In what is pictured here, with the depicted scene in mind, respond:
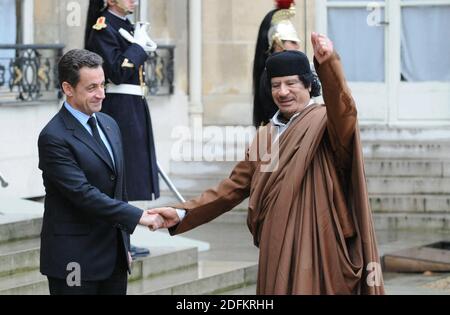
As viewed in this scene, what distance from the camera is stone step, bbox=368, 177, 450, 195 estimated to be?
42.0 feet

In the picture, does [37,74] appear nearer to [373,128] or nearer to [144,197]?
[144,197]

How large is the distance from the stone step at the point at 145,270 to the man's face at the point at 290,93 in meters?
3.16

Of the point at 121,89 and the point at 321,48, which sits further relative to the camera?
the point at 121,89

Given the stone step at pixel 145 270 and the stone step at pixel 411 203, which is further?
the stone step at pixel 411 203

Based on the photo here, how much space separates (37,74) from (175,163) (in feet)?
8.81

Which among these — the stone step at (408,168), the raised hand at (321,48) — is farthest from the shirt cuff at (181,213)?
the stone step at (408,168)

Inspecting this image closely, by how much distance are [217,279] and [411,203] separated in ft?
12.4

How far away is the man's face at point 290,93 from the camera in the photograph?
18.6 feet

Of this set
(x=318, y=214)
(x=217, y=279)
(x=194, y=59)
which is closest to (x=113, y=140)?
(x=318, y=214)

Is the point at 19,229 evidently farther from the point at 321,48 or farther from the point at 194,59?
the point at 194,59

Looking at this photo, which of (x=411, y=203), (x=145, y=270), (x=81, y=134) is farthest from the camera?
(x=411, y=203)

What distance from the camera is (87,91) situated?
586cm

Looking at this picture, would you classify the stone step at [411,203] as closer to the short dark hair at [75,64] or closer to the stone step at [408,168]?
the stone step at [408,168]

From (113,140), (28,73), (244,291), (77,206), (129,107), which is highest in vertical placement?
(28,73)
